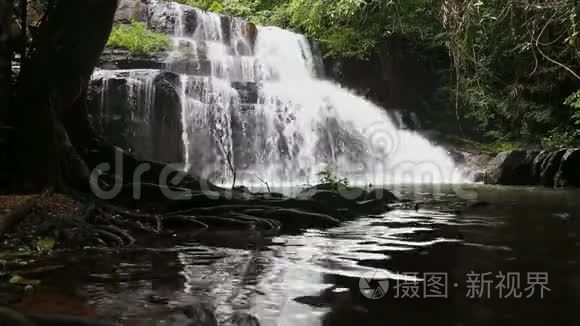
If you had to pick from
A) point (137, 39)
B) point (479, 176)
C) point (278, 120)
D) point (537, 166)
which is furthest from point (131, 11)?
point (537, 166)

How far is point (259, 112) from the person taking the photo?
17.0 m

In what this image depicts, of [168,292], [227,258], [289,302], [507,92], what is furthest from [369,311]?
[507,92]

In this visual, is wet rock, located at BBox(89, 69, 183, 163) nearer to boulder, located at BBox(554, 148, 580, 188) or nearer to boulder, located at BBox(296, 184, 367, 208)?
boulder, located at BBox(296, 184, 367, 208)

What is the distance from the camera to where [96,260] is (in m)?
4.23

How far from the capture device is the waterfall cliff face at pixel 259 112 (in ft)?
50.2

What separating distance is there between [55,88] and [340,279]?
459 cm

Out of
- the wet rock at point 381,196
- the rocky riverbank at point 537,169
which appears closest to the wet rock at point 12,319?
the wet rock at point 381,196

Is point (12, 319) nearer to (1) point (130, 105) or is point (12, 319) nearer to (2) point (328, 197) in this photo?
(2) point (328, 197)

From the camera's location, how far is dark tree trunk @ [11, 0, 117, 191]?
602cm

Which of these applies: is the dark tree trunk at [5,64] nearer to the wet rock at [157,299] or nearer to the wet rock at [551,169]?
the wet rock at [157,299]

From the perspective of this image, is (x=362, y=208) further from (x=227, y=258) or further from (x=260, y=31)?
(x=260, y=31)

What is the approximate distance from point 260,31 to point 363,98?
5.18m

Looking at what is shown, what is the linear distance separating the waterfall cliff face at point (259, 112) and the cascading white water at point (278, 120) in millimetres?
36

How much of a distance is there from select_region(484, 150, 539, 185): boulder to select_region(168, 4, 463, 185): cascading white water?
7.75 feet
